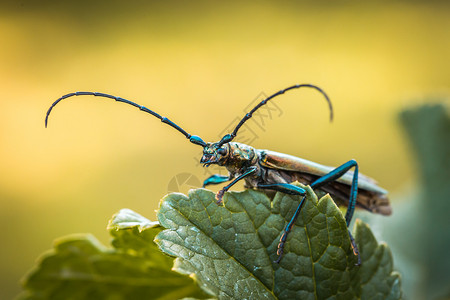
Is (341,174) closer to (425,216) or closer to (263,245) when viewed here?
(425,216)

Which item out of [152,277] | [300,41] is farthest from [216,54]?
[152,277]

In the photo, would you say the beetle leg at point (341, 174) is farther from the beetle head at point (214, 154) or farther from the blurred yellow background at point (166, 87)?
the blurred yellow background at point (166, 87)

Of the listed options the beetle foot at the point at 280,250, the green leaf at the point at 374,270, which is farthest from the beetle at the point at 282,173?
the beetle foot at the point at 280,250

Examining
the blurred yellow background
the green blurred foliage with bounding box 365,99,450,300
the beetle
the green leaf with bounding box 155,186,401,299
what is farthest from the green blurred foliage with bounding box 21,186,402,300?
the blurred yellow background

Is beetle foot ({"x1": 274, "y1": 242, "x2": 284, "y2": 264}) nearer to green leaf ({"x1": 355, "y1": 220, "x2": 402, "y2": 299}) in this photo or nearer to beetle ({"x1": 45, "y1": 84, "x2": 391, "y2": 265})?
green leaf ({"x1": 355, "y1": 220, "x2": 402, "y2": 299})

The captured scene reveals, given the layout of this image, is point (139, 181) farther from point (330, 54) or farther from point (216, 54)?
point (330, 54)
